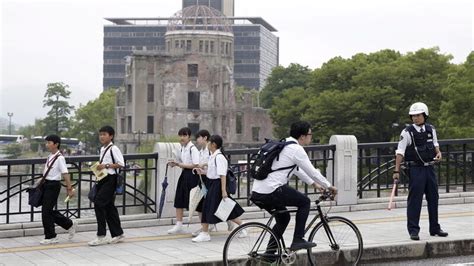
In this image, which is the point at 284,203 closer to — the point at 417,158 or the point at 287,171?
the point at 287,171

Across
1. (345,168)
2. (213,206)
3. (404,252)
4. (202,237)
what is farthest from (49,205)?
(345,168)

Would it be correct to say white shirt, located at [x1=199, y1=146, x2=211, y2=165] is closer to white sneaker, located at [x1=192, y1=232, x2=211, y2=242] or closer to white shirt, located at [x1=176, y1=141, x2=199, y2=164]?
white shirt, located at [x1=176, y1=141, x2=199, y2=164]

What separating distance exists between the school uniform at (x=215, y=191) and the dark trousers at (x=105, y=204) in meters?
1.33

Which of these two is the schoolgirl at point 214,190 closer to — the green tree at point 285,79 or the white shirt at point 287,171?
the white shirt at point 287,171

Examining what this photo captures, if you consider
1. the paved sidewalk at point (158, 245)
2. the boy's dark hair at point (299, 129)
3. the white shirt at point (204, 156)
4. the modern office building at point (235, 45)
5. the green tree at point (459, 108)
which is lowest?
the paved sidewalk at point (158, 245)

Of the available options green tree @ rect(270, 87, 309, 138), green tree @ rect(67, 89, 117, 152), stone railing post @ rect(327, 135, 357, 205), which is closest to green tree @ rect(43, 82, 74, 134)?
green tree @ rect(67, 89, 117, 152)

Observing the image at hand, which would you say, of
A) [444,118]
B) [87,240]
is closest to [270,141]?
[87,240]

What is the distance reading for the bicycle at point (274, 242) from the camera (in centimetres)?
863

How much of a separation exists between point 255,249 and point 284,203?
2.04ft

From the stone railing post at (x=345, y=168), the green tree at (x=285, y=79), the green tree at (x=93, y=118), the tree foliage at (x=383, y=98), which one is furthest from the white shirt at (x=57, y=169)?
the green tree at (x=93, y=118)

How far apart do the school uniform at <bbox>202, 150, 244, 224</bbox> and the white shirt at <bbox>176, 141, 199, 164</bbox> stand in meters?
0.68

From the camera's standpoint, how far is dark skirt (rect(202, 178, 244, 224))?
36.4ft

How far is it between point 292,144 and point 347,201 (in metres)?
6.37

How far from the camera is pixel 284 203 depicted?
8844 millimetres
